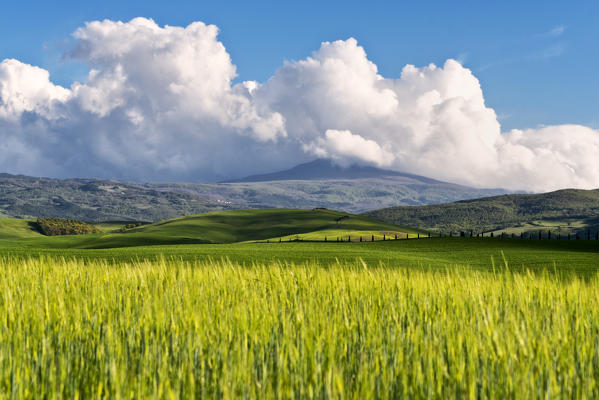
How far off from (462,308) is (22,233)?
13785cm

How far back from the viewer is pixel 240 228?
351ft

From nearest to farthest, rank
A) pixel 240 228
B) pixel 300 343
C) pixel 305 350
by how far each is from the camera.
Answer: pixel 305 350 → pixel 300 343 → pixel 240 228

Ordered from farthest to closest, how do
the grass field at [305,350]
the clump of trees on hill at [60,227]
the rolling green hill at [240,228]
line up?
the clump of trees on hill at [60,227], the rolling green hill at [240,228], the grass field at [305,350]

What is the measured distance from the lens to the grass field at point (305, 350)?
4.36 metres

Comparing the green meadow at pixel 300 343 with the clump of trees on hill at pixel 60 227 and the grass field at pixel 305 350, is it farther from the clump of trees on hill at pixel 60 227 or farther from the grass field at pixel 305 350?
the clump of trees on hill at pixel 60 227

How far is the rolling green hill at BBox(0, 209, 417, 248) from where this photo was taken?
74975mm

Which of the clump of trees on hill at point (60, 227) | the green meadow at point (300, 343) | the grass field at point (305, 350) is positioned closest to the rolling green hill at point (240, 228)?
the clump of trees on hill at point (60, 227)

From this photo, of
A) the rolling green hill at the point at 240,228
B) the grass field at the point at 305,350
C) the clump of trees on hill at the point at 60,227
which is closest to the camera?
the grass field at the point at 305,350

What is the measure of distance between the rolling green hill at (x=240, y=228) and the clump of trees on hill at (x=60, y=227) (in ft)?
21.7

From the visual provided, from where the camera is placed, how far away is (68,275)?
10352 mm

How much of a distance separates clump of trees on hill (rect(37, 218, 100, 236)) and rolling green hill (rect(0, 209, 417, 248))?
6.62 metres

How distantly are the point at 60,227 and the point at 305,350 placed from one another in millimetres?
165189

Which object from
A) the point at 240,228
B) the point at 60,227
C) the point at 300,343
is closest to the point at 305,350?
the point at 300,343

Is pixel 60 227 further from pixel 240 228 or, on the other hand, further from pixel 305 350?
pixel 305 350
